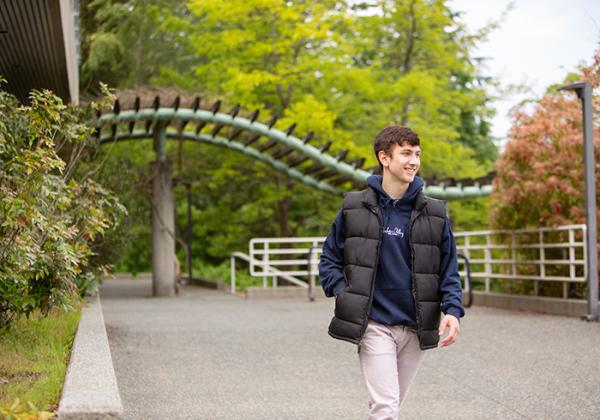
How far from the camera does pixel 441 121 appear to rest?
114 feet

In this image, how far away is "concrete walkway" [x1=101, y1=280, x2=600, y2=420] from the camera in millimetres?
7641

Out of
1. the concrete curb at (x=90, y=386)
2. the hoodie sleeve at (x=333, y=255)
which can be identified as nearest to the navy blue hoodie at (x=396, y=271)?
the hoodie sleeve at (x=333, y=255)

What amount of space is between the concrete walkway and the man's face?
291 cm

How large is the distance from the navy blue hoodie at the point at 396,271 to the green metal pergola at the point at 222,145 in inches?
743

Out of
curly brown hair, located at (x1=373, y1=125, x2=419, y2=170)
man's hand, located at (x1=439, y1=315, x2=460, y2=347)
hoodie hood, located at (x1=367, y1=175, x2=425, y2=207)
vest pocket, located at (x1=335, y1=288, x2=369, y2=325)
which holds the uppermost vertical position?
curly brown hair, located at (x1=373, y1=125, x2=419, y2=170)

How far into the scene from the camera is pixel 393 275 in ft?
16.1

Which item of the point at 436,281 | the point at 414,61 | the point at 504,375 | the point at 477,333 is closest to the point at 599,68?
the point at 477,333

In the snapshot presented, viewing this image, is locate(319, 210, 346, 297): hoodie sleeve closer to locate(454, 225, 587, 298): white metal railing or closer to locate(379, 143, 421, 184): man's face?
locate(379, 143, 421, 184): man's face

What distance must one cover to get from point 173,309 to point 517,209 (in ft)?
22.7

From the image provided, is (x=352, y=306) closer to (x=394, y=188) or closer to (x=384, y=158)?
(x=394, y=188)

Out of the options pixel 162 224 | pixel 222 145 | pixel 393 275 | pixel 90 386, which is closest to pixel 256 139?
pixel 222 145

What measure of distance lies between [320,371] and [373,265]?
5158 millimetres

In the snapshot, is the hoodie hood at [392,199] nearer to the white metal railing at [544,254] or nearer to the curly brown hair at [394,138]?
the curly brown hair at [394,138]

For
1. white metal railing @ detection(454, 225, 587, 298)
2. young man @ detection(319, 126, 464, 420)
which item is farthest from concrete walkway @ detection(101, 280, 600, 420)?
young man @ detection(319, 126, 464, 420)
